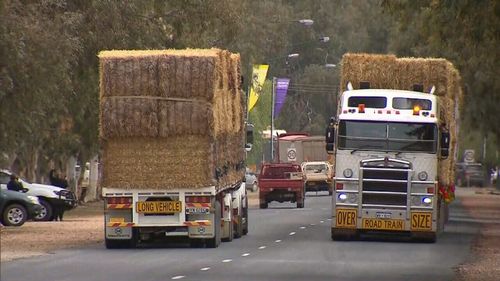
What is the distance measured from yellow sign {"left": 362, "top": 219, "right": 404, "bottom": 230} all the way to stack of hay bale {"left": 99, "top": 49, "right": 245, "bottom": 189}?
475cm

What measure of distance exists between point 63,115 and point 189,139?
21.8 meters

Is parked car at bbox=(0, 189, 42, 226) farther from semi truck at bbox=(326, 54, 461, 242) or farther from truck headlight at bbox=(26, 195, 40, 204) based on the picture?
semi truck at bbox=(326, 54, 461, 242)

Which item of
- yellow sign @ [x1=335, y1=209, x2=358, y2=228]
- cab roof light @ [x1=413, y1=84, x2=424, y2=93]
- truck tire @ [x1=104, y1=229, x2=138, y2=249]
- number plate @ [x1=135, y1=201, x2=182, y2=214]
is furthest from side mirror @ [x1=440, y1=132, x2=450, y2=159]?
truck tire @ [x1=104, y1=229, x2=138, y2=249]

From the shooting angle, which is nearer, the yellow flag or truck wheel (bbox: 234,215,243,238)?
truck wheel (bbox: 234,215,243,238)

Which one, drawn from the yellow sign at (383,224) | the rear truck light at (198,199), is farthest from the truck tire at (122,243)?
the yellow sign at (383,224)

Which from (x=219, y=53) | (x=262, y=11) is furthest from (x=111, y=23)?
(x=262, y=11)

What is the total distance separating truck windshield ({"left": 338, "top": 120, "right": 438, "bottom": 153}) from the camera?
34312 millimetres

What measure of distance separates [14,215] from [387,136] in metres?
12.2

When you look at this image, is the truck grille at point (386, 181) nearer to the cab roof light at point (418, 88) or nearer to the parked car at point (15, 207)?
the cab roof light at point (418, 88)

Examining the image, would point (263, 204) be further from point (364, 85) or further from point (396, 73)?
point (364, 85)

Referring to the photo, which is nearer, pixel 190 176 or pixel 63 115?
pixel 190 176

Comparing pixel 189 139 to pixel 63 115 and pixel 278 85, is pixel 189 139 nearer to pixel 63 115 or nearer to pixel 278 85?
pixel 63 115

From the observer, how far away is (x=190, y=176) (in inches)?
1213

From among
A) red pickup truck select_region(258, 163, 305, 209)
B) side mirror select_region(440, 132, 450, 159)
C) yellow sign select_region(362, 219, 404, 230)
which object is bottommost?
red pickup truck select_region(258, 163, 305, 209)
